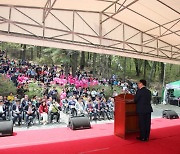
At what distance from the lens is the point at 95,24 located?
7238 mm

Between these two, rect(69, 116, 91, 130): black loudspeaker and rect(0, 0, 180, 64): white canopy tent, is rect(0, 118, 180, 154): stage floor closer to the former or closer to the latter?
rect(69, 116, 91, 130): black loudspeaker

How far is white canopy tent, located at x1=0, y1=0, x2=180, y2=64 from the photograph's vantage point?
5859 mm

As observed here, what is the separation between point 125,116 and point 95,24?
404 cm

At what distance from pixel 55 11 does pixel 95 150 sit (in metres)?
4.53

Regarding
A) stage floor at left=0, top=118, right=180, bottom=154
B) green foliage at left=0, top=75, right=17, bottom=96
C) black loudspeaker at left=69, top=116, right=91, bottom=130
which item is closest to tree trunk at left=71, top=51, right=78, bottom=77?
green foliage at left=0, top=75, right=17, bottom=96

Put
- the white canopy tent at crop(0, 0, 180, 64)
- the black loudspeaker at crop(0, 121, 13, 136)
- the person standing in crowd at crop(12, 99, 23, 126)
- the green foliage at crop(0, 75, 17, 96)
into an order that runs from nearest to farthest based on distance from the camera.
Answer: the black loudspeaker at crop(0, 121, 13, 136), the white canopy tent at crop(0, 0, 180, 64), the person standing in crowd at crop(12, 99, 23, 126), the green foliage at crop(0, 75, 17, 96)

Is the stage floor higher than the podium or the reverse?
the reverse

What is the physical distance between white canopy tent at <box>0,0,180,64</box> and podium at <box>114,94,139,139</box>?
123 inches

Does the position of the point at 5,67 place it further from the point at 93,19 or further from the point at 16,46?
the point at 93,19

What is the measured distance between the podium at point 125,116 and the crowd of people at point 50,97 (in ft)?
10.5

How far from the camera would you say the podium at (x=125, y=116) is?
13.9 feet

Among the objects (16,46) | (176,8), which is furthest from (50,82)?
(176,8)

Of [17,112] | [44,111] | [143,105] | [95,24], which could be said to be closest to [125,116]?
[143,105]

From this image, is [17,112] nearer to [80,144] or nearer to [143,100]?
[80,144]
